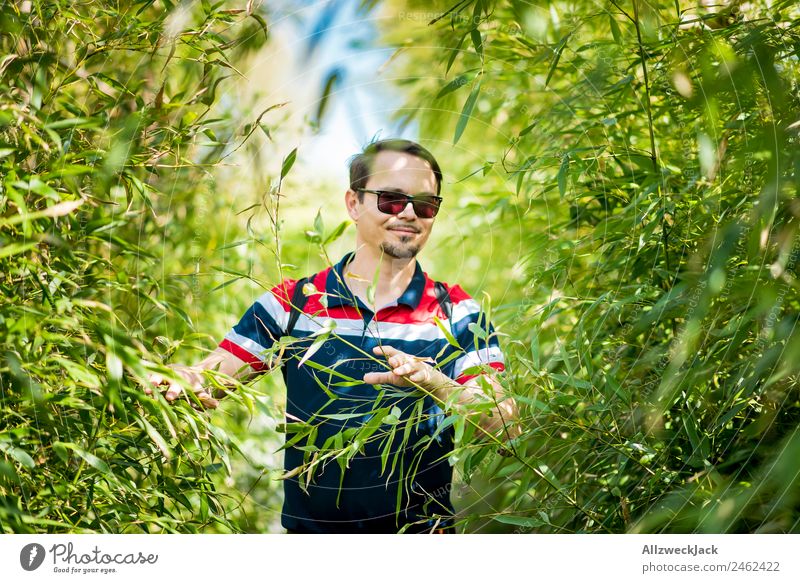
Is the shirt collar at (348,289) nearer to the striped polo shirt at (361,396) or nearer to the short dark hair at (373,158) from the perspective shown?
the striped polo shirt at (361,396)

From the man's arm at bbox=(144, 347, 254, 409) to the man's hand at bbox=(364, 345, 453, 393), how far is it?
24 cm

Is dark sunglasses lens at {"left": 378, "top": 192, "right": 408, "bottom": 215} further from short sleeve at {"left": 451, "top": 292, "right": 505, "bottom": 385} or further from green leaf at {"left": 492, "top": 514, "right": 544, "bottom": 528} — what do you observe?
green leaf at {"left": 492, "top": 514, "right": 544, "bottom": 528}

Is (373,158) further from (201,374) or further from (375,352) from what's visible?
(201,374)

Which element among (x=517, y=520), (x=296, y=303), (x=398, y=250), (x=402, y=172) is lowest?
(x=517, y=520)

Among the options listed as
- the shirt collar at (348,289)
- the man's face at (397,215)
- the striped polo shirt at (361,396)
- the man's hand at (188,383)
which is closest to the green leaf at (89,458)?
the man's hand at (188,383)

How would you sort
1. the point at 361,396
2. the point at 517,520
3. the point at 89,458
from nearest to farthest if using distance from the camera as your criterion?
the point at 89,458, the point at 517,520, the point at 361,396

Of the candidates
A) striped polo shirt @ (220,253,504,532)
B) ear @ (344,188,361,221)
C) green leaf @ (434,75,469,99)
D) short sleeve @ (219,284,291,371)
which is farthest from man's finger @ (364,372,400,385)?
green leaf @ (434,75,469,99)

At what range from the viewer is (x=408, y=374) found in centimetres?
115

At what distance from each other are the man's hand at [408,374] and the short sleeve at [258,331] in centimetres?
22

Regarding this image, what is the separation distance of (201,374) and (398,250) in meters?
0.37

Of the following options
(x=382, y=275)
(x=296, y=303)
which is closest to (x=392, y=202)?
(x=382, y=275)

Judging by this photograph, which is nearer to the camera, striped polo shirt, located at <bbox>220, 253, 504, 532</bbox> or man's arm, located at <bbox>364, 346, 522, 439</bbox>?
man's arm, located at <bbox>364, 346, 522, 439</bbox>

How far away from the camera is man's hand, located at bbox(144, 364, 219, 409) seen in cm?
115
